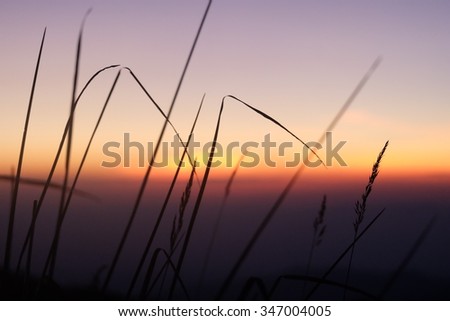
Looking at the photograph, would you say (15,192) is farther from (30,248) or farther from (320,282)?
(320,282)

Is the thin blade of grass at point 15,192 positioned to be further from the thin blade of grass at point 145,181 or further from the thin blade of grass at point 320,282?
the thin blade of grass at point 320,282

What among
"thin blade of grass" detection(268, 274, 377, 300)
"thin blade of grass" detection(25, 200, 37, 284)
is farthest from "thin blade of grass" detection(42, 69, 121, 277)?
"thin blade of grass" detection(268, 274, 377, 300)

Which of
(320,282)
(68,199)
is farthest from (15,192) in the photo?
(320,282)

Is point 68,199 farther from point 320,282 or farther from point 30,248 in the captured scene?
point 320,282

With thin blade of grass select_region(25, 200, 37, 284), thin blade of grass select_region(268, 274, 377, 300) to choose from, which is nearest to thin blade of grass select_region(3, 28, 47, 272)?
thin blade of grass select_region(25, 200, 37, 284)

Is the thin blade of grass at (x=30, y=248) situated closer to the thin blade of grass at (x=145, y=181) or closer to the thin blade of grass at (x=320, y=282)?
the thin blade of grass at (x=145, y=181)

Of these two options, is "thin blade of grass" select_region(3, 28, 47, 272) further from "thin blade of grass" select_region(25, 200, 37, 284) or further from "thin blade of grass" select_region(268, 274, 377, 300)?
"thin blade of grass" select_region(268, 274, 377, 300)

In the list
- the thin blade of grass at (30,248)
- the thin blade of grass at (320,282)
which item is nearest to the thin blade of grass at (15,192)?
the thin blade of grass at (30,248)

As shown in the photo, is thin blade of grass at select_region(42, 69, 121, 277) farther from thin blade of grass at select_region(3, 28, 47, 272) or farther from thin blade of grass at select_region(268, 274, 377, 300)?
thin blade of grass at select_region(268, 274, 377, 300)

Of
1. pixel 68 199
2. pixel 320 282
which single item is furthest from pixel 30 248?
pixel 320 282

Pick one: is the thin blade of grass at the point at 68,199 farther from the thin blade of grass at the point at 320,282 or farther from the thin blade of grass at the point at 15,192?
the thin blade of grass at the point at 320,282

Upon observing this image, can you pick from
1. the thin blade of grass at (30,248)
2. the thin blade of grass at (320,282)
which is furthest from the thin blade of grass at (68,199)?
the thin blade of grass at (320,282)
